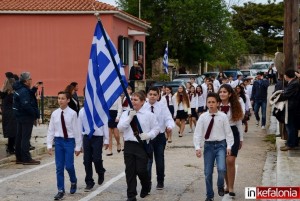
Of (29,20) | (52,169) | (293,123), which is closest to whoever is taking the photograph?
(52,169)

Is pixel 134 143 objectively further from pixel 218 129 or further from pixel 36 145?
pixel 36 145

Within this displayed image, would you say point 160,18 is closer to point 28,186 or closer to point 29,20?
point 29,20

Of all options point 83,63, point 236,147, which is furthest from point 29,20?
point 236,147

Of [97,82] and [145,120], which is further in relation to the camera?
[97,82]

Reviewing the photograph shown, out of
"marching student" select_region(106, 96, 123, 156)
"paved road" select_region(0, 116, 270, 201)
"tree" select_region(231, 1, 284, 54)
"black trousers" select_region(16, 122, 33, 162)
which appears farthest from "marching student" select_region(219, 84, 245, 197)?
"tree" select_region(231, 1, 284, 54)

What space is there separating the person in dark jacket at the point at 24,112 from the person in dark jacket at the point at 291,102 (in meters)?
5.59

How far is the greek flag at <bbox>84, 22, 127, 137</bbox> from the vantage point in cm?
1030

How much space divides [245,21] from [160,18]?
25.0m

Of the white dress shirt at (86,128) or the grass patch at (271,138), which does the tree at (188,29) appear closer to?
the grass patch at (271,138)

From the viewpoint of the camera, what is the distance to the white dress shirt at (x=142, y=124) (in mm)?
9570

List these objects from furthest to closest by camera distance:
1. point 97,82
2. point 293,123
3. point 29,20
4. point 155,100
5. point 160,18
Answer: point 160,18, point 29,20, point 293,123, point 155,100, point 97,82

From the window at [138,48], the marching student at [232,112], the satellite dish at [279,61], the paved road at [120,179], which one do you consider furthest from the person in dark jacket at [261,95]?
the window at [138,48]

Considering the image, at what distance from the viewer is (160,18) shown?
155 feet

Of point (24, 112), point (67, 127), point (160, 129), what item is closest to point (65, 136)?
point (67, 127)
